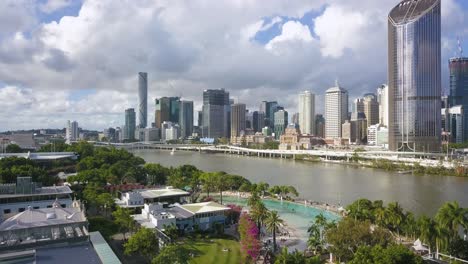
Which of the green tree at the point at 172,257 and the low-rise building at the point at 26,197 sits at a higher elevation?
the low-rise building at the point at 26,197

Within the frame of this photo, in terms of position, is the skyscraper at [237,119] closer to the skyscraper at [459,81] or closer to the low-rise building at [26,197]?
the skyscraper at [459,81]

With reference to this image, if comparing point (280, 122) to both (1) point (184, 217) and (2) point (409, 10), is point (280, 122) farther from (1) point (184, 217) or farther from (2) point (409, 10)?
(1) point (184, 217)

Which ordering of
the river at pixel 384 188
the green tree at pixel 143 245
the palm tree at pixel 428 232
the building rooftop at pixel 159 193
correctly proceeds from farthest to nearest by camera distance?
the river at pixel 384 188 < the building rooftop at pixel 159 193 < the palm tree at pixel 428 232 < the green tree at pixel 143 245

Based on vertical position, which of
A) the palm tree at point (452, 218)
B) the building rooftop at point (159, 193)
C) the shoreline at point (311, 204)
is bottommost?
the shoreline at point (311, 204)

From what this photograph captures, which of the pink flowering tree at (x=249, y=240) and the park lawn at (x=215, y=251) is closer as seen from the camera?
the pink flowering tree at (x=249, y=240)

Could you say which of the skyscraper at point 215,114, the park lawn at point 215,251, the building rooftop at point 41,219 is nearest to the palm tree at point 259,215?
the park lawn at point 215,251

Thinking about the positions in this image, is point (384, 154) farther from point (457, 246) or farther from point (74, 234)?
point (74, 234)

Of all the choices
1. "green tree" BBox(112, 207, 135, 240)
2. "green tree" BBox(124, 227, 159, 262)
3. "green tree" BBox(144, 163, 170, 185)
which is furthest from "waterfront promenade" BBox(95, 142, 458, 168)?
"green tree" BBox(124, 227, 159, 262)

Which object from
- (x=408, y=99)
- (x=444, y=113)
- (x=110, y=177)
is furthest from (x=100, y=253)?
(x=444, y=113)
